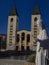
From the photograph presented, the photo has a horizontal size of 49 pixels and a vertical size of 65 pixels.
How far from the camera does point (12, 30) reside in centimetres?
270

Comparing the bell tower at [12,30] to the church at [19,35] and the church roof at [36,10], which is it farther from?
the church roof at [36,10]

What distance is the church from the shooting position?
266 cm

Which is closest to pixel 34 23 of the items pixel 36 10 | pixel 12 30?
pixel 36 10

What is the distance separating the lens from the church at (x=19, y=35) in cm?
266

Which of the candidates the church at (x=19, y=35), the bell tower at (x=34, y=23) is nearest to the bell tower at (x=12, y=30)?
the church at (x=19, y=35)

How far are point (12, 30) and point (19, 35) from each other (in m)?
0.13

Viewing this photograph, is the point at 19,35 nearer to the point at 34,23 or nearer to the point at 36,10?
the point at 34,23

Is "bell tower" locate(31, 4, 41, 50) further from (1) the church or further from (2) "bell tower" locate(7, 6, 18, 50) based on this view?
(2) "bell tower" locate(7, 6, 18, 50)

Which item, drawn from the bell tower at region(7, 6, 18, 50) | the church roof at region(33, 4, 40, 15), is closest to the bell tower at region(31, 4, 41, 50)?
the church roof at region(33, 4, 40, 15)

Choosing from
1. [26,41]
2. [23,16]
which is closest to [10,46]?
[26,41]

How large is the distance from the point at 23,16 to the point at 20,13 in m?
0.07

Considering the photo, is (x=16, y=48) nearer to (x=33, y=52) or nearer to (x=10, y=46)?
(x=10, y=46)

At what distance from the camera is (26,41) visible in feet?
8.79

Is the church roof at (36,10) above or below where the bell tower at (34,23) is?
above
